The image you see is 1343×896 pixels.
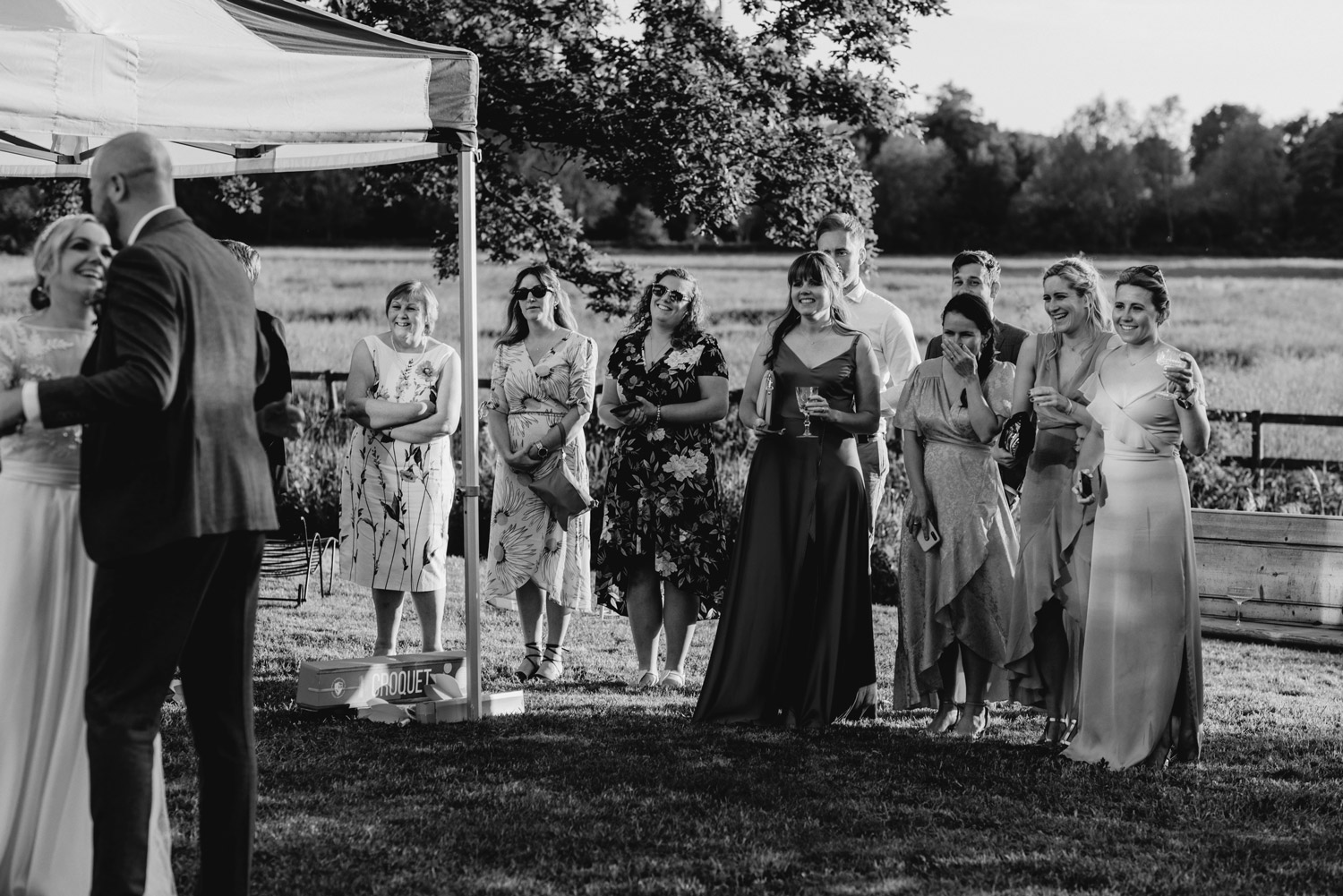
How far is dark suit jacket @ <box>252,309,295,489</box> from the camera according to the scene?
4469 millimetres

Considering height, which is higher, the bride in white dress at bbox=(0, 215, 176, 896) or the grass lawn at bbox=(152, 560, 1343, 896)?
the bride in white dress at bbox=(0, 215, 176, 896)

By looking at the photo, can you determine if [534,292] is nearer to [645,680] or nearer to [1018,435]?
[645,680]

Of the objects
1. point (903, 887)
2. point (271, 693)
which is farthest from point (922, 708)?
point (271, 693)

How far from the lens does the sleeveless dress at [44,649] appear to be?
3537 mm

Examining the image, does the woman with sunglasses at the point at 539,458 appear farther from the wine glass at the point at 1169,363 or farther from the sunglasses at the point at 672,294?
the wine glass at the point at 1169,363

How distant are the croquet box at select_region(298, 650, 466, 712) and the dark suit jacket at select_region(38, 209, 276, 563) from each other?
2.80 meters

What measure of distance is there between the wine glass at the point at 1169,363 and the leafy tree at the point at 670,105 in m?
8.11

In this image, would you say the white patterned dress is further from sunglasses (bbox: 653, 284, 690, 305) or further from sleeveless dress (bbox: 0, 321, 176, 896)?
sleeveless dress (bbox: 0, 321, 176, 896)

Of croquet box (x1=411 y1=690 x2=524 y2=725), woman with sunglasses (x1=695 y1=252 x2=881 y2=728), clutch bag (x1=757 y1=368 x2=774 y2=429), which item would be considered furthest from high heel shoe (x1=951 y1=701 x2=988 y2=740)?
croquet box (x1=411 y1=690 x2=524 y2=725)

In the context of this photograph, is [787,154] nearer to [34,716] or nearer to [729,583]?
[729,583]

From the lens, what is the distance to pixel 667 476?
684cm

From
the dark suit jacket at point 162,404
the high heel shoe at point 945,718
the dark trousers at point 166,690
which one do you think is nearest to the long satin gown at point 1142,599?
the high heel shoe at point 945,718

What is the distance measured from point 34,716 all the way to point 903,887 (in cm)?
241

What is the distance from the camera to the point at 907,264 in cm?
3684
